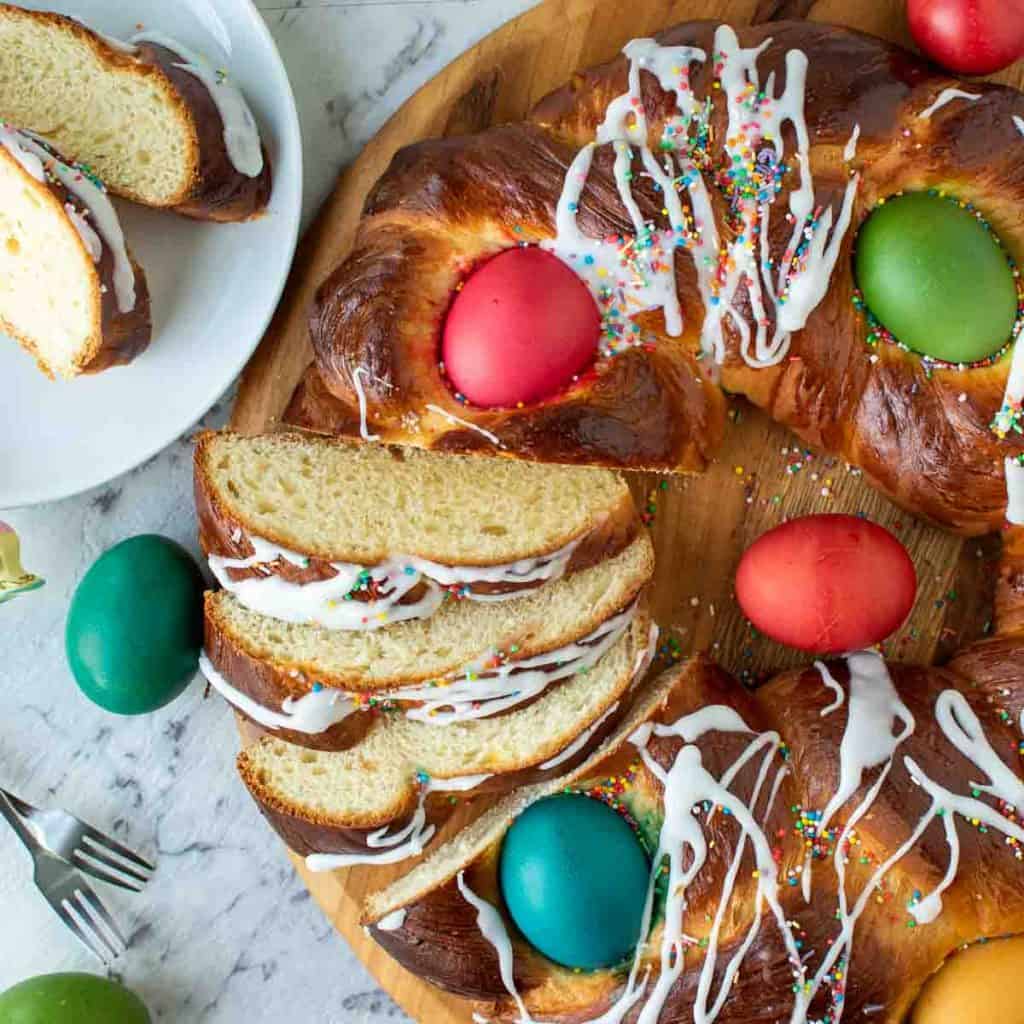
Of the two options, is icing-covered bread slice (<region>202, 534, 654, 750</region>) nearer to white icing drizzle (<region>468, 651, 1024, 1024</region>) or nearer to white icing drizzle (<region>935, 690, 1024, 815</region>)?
white icing drizzle (<region>468, 651, 1024, 1024</region>)

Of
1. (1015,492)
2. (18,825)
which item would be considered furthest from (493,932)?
(1015,492)

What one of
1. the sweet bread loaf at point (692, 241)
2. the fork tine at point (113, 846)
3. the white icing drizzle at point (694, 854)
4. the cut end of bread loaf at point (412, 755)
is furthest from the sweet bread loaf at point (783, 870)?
the fork tine at point (113, 846)

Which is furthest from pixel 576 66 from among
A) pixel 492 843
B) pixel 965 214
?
pixel 492 843

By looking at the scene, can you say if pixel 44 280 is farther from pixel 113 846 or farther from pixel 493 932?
pixel 493 932

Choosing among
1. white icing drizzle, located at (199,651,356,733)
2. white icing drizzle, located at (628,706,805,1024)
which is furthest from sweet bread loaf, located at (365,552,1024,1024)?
white icing drizzle, located at (199,651,356,733)

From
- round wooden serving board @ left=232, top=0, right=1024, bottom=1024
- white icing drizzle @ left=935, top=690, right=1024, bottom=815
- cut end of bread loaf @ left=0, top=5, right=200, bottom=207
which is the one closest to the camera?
white icing drizzle @ left=935, top=690, right=1024, bottom=815

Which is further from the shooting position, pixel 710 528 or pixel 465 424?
pixel 710 528

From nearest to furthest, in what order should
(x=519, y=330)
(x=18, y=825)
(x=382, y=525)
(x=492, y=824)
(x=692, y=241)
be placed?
(x=519, y=330)
(x=692, y=241)
(x=382, y=525)
(x=492, y=824)
(x=18, y=825)

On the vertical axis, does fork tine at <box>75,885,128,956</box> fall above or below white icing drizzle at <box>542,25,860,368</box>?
below
